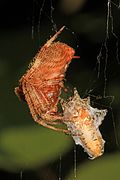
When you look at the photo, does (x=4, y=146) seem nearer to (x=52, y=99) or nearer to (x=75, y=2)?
(x=52, y=99)

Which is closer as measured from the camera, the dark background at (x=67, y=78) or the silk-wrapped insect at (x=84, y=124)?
the silk-wrapped insect at (x=84, y=124)

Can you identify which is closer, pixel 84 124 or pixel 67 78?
pixel 84 124

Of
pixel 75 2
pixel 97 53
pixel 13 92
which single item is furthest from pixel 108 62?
pixel 13 92

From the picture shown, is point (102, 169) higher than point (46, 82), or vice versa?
point (46, 82)

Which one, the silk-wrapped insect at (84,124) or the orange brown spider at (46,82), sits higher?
the orange brown spider at (46,82)

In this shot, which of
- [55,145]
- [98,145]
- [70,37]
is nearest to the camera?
[98,145]
